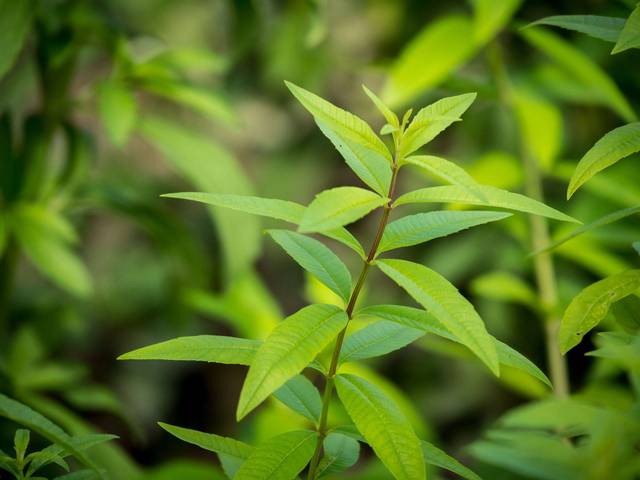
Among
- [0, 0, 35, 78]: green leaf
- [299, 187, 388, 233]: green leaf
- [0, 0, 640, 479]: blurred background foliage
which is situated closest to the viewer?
[299, 187, 388, 233]: green leaf

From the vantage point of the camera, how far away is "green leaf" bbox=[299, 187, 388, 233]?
0.39 meters

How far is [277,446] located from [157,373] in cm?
176

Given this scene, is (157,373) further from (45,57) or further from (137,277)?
(45,57)

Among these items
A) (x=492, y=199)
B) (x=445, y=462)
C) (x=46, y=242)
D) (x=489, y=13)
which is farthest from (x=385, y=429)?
(x=46, y=242)

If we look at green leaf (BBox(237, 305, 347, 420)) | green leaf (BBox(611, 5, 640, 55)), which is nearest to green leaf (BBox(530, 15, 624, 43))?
green leaf (BBox(611, 5, 640, 55))

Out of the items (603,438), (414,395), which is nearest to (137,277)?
(414,395)

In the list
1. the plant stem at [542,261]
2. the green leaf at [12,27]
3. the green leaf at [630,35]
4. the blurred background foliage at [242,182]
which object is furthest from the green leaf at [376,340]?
the green leaf at [12,27]

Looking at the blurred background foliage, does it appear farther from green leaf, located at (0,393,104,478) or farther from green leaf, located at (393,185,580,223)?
green leaf, located at (0,393,104,478)

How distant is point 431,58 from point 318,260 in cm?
57

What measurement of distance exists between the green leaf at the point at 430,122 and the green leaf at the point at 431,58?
0.52 metres

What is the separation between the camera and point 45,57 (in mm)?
969

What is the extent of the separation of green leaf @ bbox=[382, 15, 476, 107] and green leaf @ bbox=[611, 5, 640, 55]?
0.51 metres

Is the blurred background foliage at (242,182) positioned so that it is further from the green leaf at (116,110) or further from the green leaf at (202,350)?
the green leaf at (202,350)

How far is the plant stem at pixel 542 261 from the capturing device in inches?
36.4
